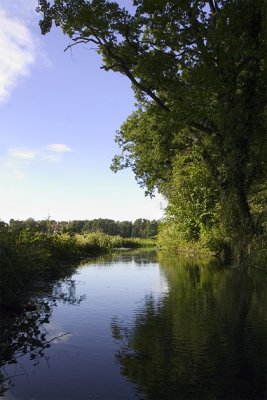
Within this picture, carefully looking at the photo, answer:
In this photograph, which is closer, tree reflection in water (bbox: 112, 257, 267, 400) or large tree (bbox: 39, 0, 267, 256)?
tree reflection in water (bbox: 112, 257, 267, 400)

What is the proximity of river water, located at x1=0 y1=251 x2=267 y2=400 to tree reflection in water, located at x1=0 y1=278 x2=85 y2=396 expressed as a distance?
0.06 ft

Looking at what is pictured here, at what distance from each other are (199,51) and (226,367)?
17789 mm

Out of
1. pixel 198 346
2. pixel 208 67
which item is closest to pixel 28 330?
pixel 198 346

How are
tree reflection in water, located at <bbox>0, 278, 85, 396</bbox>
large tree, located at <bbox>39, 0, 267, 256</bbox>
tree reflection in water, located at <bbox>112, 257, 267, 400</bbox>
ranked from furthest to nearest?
1. large tree, located at <bbox>39, 0, 267, 256</bbox>
2. tree reflection in water, located at <bbox>0, 278, 85, 396</bbox>
3. tree reflection in water, located at <bbox>112, 257, 267, 400</bbox>

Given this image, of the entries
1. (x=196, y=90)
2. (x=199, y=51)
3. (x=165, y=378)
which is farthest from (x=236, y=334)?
(x=199, y=51)

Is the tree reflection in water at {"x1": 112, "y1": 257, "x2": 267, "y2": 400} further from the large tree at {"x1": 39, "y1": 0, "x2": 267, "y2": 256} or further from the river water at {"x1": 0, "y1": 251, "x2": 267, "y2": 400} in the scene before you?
the large tree at {"x1": 39, "y1": 0, "x2": 267, "y2": 256}

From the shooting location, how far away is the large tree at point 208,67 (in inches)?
715

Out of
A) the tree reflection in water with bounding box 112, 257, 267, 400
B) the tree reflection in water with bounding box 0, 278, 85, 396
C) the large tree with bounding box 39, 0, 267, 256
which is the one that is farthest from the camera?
the large tree with bounding box 39, 0, 267, 256

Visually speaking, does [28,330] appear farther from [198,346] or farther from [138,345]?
[198,346]

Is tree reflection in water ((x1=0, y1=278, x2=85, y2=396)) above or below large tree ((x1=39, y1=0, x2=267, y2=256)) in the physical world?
below

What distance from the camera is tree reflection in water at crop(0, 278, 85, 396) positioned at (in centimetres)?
706

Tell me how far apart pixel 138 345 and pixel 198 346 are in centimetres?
108

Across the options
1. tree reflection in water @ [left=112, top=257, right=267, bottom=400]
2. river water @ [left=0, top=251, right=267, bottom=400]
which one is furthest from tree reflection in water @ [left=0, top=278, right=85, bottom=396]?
tree reflection in water @ [left=112, top=257, right=267, bottom=400]

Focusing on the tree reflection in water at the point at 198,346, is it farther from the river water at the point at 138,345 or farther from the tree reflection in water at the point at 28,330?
the tree reflection in water at the point at 28,330
